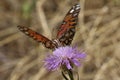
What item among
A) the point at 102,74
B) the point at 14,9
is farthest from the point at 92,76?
the point at 14,9

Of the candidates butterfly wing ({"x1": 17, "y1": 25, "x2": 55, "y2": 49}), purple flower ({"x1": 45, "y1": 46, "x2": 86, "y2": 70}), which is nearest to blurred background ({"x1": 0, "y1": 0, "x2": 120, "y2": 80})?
purple flower ({"x1": 45, "y1": 46, "x2": 86, "y2": 70})

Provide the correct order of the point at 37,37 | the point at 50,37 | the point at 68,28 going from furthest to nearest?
the point at 50,37, the point at 68,28, the point at 37,37

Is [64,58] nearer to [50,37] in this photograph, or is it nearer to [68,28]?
[68,28]

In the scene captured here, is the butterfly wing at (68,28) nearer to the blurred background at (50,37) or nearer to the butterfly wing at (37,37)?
the butterfly wing at (37,37)

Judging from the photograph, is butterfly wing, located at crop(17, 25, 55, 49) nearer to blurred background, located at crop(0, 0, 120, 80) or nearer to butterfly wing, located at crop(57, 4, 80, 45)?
butterfly wing, located at crop(57, 4, 80, 45)

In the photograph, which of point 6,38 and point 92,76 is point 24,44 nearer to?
point 6,38

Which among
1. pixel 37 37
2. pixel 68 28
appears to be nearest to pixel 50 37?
pixel 68 28
